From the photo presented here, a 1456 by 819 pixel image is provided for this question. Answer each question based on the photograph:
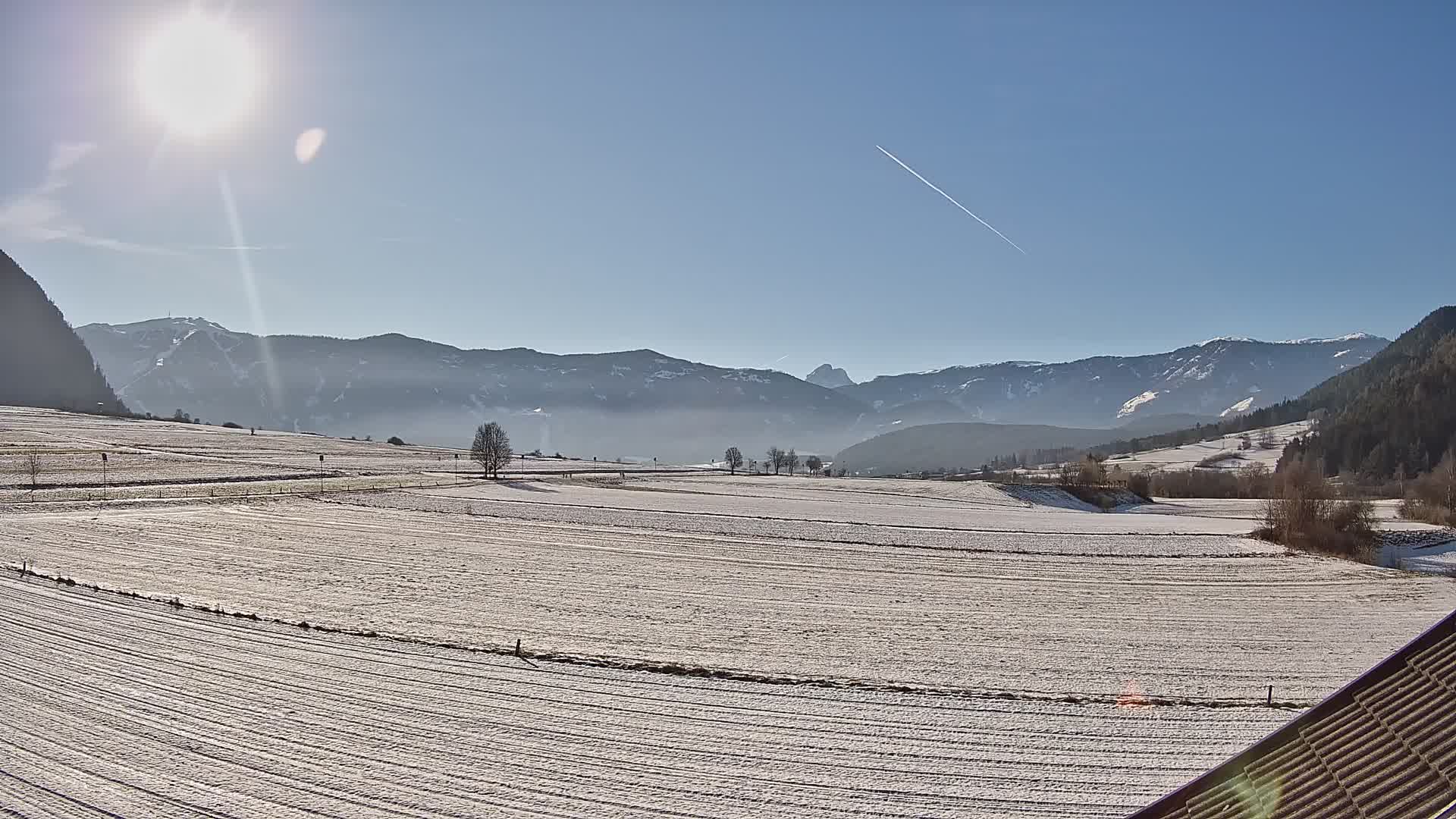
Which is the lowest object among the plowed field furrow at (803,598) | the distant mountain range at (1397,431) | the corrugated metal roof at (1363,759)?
the plowed field furrow at (803,598)

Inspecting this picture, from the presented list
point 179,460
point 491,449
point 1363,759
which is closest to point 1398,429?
point 491,449

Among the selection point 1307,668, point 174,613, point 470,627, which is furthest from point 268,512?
point 1307,668

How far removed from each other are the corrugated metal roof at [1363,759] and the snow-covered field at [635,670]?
6.21m

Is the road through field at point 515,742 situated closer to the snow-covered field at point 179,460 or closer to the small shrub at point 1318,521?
the small shrub at point 1318,521

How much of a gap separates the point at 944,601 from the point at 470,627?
16676 mm

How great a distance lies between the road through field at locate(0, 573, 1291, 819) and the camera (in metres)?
12.2

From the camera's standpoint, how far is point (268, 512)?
50969mm

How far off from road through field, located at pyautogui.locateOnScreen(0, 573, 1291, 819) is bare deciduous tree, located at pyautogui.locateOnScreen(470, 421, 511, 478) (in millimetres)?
77242

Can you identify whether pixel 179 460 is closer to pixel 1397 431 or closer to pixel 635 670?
pixel 635 670

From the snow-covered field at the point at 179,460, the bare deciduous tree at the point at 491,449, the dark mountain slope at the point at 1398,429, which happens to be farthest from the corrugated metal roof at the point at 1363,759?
the dark mountain slope at the point at 1398,429

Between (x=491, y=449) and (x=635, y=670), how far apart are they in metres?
82.4

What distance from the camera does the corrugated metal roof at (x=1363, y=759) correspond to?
18.5 ft

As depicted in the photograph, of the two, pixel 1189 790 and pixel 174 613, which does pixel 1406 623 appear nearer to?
pixel 1189 790

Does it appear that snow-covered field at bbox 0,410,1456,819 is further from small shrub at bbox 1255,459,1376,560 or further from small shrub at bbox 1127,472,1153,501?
small shrub at bbox 1127,472,1153,501
